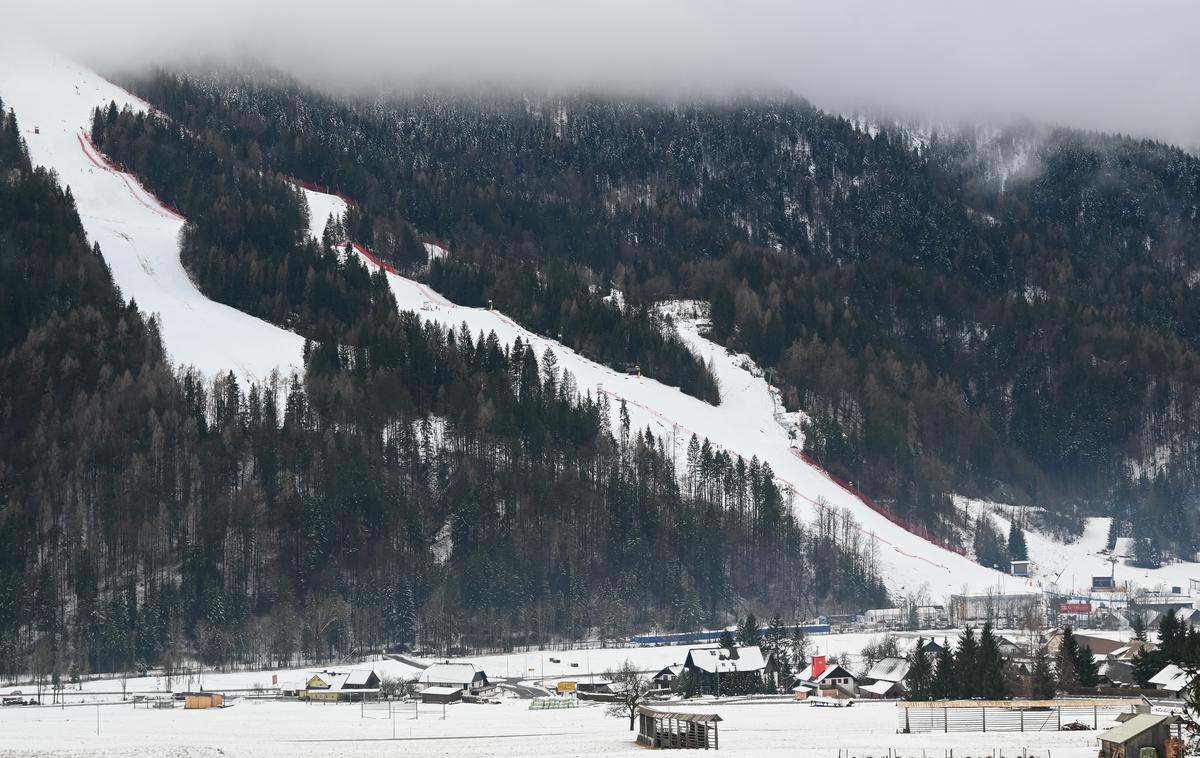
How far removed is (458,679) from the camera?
→ 117312 millimetres

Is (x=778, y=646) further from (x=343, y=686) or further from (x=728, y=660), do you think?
(x=343, y=686)

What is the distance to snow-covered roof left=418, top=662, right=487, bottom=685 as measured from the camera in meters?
117

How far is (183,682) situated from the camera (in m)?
125

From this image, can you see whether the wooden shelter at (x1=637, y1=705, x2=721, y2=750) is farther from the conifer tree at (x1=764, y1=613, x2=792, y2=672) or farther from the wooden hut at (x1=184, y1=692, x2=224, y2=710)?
the conifer tree at (x1=764, y1=613, x2=792, y2=672)

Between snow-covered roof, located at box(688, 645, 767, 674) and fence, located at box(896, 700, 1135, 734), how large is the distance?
34.8m

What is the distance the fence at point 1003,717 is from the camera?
8100 centimetres

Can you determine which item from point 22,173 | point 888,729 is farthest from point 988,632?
point 22,173

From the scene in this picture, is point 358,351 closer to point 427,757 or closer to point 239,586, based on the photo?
point 239,586

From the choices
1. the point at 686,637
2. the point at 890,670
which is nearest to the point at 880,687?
the point at 890,670

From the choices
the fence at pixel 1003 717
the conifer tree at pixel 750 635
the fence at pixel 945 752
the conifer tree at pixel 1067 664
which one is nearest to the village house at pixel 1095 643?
the conifer tree at pixel 750 635

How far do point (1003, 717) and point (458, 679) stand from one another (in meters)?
45.2

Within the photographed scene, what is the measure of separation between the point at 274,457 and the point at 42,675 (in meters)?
40.9

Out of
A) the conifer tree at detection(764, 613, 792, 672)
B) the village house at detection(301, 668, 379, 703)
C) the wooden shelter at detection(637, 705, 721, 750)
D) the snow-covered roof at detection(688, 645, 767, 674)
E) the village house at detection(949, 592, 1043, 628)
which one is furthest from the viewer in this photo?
the village house at detection(949, 592, 1043, 628)

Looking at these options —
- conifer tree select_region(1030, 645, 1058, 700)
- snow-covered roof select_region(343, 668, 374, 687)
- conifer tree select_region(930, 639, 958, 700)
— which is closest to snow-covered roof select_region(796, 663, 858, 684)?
conifer tree select_region(930, 639, 958, 700)
